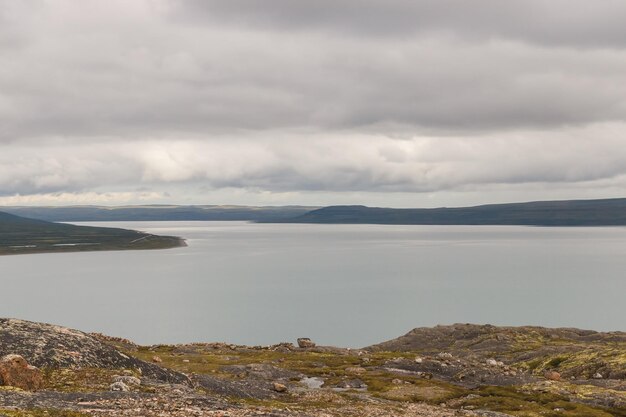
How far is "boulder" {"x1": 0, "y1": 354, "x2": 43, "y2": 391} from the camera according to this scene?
29.1m

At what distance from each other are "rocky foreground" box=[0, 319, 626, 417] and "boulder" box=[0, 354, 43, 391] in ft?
0.17

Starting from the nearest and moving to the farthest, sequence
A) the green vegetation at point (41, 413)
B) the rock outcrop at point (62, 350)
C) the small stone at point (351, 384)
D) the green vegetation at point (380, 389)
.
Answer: the green vegetation at point (41, 413) → the rock outcrop at point (62, 350) → the green vegetation at point (380, 389) → the small stone at point (351, 384)

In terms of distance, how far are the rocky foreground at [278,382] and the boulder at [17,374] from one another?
52 mm

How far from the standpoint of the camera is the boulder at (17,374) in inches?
1146

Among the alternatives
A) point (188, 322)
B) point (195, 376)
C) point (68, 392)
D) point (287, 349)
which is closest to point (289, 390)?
point (195, 376)

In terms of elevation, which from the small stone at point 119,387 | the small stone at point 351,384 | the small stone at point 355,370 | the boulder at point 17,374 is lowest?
the small stone at point 355,370

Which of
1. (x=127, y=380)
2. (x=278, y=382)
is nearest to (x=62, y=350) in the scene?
(x=127, y=380)

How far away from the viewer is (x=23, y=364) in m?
29.8

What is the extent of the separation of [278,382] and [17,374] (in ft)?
88.0

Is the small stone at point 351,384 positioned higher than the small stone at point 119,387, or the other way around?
the small stone at point 119,387

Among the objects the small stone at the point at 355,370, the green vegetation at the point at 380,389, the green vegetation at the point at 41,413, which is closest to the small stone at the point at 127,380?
the green vegetation at the point at 380,389

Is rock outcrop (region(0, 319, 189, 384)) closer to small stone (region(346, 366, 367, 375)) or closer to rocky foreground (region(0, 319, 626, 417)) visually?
rocky foreground (region(0, 319, 626, 417))

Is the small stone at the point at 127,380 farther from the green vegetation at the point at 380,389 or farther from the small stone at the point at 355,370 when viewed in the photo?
the small stone at the point at 355,370

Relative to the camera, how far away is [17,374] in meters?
29.5
